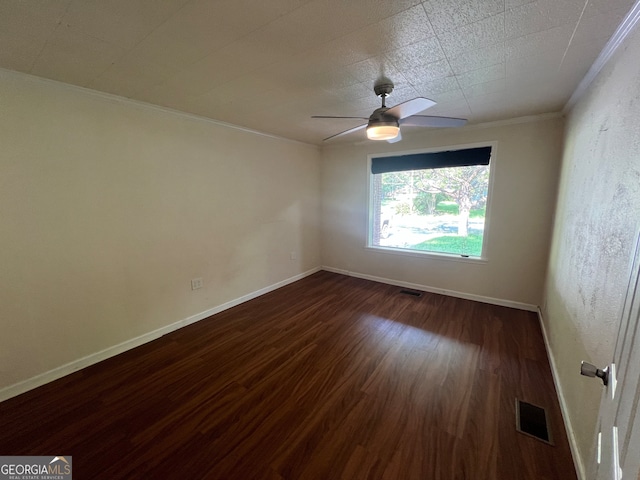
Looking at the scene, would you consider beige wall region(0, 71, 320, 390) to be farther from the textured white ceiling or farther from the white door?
the white door

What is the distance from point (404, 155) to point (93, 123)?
3.66 m

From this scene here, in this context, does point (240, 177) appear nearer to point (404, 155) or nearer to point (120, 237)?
point (120, 237)

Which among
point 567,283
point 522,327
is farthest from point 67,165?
point 522,327

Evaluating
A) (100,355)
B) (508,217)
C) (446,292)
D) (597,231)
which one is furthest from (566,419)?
(100,355)

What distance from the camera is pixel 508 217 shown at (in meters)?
3.17

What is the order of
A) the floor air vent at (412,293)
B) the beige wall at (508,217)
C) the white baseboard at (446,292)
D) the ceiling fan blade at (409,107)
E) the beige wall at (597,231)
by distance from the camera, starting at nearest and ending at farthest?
the beige wall at (597,231), the ceiling fan blade at (409,107), the beige wall at (508,217), the white baseboard at (446,292), the floor air vent at (412,293)

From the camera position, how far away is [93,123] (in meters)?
2.11

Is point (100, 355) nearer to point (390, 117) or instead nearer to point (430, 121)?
point (390, 117)

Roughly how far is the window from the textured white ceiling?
1161mm

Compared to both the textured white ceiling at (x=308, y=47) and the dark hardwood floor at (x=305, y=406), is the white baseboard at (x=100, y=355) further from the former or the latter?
the textured white ceiling at (x=308, y=47)
